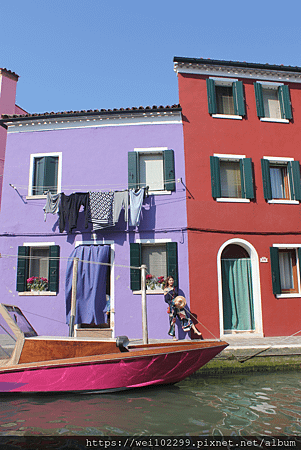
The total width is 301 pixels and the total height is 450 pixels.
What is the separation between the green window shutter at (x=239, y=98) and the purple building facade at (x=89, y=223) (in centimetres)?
210

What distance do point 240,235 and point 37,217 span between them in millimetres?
6657

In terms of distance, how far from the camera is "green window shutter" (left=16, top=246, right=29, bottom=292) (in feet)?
35.3

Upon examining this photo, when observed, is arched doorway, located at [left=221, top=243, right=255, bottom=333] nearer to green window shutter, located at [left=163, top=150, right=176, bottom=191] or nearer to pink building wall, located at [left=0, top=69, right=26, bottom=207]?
green window shutter, located at [left=163, top=150, right=176, bottom=191]

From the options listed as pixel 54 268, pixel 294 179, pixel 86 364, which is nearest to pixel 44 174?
pixel 54 268

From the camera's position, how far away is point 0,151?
15.2 meters

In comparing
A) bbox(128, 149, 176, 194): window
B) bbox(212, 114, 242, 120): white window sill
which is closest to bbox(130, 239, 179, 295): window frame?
bbox(128, 149, 176, 194): window

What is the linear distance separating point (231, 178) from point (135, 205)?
354 centimetres

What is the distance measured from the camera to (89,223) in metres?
11.0

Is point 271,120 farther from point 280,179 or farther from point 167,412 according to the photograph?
point 167,412

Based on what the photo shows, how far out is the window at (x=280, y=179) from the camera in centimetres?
1150

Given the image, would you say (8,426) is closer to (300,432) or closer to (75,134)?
(300,432)

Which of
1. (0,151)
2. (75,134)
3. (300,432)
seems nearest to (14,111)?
(0,151)

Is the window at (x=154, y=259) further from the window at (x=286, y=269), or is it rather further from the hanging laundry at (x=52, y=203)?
the window at (x=286, y=269)

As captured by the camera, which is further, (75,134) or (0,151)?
(0,151)
